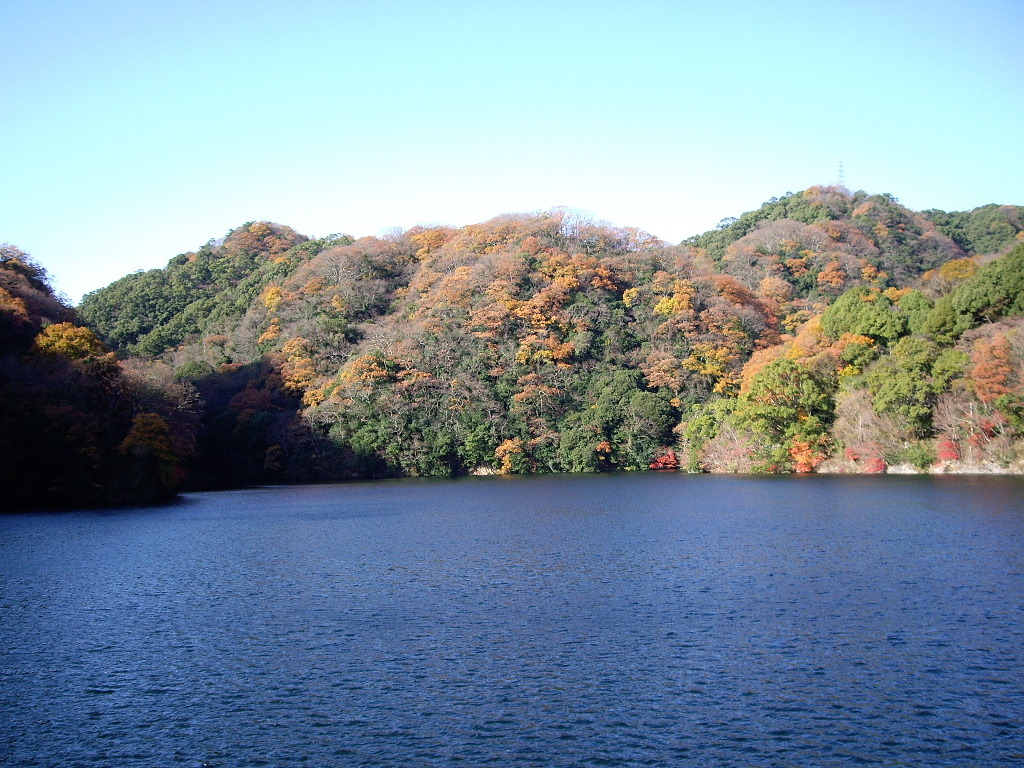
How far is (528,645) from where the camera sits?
13898mm

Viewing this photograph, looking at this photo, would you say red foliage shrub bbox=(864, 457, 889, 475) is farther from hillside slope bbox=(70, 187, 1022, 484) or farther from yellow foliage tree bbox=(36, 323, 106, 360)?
yellow foliage tree bbox=(36, 323, 106, 360)

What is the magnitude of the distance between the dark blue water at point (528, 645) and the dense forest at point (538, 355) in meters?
14.3

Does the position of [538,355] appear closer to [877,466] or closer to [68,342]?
[877,466]

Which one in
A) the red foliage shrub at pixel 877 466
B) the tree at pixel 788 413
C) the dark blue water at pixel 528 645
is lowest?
the dark blue water at pixel 528 645

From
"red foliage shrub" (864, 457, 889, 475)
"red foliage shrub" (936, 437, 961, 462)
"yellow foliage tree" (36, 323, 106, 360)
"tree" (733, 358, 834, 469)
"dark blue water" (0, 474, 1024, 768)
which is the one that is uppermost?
"yellow foliage tree" (36, 323, 106, 360)

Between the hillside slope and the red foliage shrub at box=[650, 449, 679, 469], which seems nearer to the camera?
the hillside slope

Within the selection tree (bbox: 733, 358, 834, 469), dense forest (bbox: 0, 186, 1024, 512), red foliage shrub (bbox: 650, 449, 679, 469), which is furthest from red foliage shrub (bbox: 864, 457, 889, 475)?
red foliage shrub (bbox: 650, 449, 679, 469)

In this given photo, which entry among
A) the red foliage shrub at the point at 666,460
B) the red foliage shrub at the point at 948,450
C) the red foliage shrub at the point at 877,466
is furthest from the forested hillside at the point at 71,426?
the red foliage shrub at the point at 948,450

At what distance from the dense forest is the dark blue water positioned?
14347mm

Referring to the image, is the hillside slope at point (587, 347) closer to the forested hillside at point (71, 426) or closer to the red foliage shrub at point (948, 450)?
the red foliage shrub at point (948, 450)

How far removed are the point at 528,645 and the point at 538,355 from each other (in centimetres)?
4551

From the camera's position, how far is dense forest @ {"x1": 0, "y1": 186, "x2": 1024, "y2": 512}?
39656mm

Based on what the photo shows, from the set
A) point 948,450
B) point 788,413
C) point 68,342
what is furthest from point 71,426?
point 948,450

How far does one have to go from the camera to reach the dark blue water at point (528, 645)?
10.2 meters
